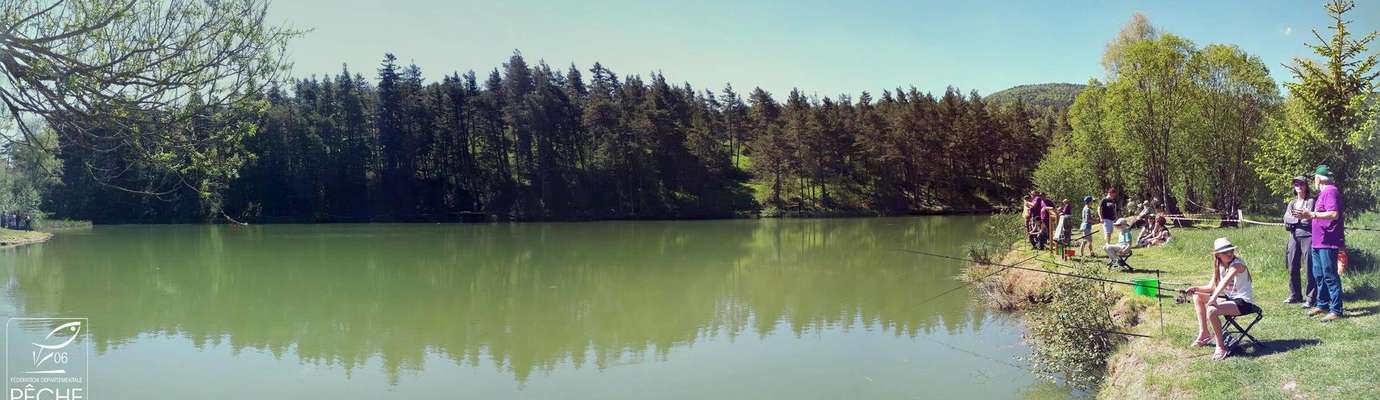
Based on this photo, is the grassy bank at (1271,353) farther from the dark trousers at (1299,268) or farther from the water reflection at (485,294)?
the water reflection at (485,294)

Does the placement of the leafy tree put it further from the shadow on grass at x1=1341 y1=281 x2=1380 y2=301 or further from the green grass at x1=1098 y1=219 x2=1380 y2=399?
the shadow on grass at x1=1341 y1=281 x2=1380 y2=301

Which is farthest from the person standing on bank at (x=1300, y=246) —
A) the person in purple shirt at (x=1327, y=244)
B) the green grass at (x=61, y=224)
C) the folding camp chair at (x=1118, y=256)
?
the green grass at (x=61, y=224)

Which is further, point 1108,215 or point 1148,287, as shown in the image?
point 1108,215

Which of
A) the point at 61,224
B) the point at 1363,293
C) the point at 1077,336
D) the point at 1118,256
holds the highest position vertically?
the point at 61,224

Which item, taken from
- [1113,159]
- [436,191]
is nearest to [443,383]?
[1113,159]

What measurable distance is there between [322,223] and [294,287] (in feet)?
115

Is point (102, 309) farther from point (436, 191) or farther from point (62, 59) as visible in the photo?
point (436, 191)

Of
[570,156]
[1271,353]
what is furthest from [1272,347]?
[570,156]

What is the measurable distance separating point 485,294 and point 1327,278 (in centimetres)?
1587

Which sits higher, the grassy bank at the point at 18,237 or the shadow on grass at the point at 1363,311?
the grassy bank at the point at 18,237

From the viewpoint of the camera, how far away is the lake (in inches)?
404

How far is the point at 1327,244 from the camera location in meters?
7.39

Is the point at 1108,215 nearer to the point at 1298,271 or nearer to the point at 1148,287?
the point at 1298,271

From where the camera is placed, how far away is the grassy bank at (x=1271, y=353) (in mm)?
5938
